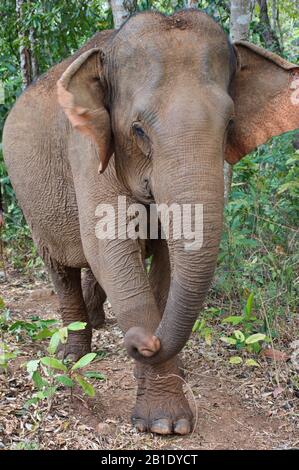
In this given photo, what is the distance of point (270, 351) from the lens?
5.16 meters

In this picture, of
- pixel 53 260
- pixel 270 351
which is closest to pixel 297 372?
pixel 270 351

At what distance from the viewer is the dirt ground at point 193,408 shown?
13.1ft

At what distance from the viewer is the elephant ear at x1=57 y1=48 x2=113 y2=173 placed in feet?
12.9

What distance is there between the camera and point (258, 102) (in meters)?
4.56

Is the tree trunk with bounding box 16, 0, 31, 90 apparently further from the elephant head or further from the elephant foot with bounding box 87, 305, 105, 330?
the elephant head

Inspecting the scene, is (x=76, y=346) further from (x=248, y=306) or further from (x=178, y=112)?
(x=178, y=112)

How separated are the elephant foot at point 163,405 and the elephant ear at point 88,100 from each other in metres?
1.24

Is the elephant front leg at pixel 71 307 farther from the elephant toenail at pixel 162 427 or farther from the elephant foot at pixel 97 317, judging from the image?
the elephant toenail at pixel 162 427

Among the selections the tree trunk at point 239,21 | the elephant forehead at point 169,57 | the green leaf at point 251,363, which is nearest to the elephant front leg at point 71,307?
the green leaf at point 251,363

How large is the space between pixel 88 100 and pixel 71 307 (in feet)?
7.00

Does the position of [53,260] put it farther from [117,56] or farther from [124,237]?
[117,56]

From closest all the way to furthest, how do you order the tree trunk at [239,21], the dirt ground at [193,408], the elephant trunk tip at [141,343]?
the elephant trunk tip at [141,343], the dirt ground at [193,408], the tree trunk at [239,21]

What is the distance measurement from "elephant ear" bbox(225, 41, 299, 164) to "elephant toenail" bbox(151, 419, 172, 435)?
5.51ft

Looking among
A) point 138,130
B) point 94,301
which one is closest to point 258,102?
point 138,130
